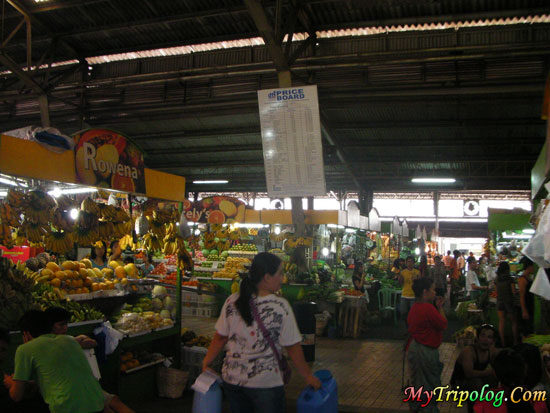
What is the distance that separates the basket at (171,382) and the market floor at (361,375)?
0.10 metres

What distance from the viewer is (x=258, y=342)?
2.80 m

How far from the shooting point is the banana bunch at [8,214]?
4.43 metres

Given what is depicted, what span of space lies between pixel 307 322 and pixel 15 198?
14.6ft

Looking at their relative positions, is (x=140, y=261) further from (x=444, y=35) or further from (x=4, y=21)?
(x=444, y=35)

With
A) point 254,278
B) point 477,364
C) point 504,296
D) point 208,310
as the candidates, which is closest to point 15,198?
point 254,278

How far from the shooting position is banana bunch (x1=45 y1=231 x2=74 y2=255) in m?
4.97

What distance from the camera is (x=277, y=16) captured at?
22.4 ft

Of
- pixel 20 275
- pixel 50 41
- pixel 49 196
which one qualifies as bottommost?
pixel 20 275

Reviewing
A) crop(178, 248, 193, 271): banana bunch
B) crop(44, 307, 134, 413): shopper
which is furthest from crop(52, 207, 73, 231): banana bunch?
crop(44, 307, 134, 413): shopper

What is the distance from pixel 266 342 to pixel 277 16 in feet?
17.7

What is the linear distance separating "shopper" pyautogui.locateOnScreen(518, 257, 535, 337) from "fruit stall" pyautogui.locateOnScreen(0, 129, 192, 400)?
17.2 ft

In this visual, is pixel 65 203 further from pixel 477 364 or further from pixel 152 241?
pixel 477 364

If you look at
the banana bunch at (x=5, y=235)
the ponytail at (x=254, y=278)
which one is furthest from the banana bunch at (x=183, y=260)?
the ponytail at (x=254, y=278)

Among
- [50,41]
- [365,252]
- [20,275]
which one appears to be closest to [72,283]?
[20,275]
